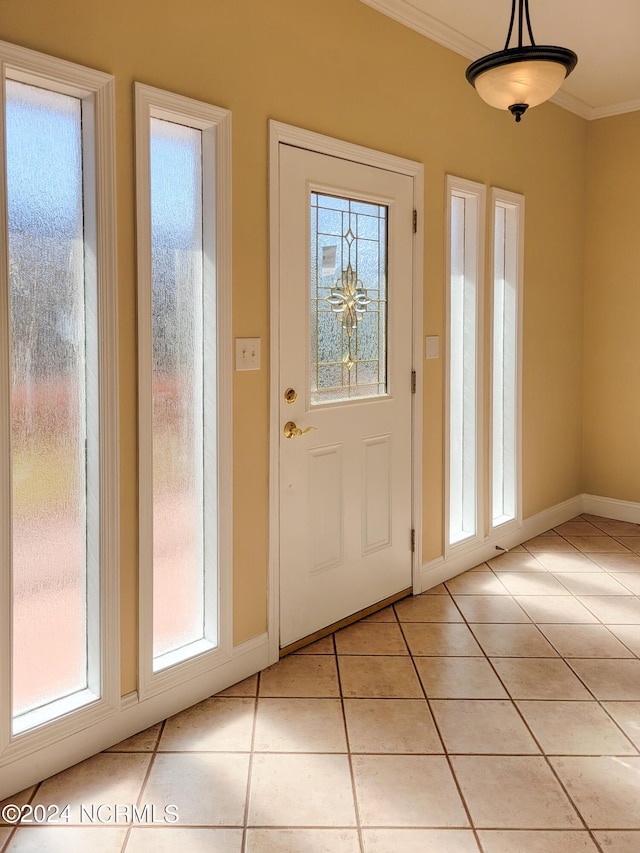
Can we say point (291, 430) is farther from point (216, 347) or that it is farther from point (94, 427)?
point (94, 427)

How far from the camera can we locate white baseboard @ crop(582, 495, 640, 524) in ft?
16.5

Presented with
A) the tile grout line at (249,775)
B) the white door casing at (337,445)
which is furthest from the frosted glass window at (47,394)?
the white door casing at (337,445)

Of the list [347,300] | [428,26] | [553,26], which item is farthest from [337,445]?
[553,26]

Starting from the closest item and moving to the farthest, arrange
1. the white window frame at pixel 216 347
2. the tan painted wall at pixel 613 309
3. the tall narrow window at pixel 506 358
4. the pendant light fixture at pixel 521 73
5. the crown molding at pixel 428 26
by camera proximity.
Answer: the pendant light fixture at pixel 521 73 → the white window frame at pixel 216 347 → the crown molding at pixel 428 26 → the tall narrow window at pixel 506 358 → the tan painted wall at pixel 613 309

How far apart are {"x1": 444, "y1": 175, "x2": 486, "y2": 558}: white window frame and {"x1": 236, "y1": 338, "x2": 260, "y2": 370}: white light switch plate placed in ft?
4.42

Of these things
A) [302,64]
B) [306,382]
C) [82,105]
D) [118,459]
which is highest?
[302,64]

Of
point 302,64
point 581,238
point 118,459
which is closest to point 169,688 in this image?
point 118,459

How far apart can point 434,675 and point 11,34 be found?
8.32 feet

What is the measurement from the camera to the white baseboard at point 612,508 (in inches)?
198

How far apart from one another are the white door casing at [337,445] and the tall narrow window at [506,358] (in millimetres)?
930

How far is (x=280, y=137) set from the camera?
8.97 ft

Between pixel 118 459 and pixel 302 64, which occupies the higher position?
pixel 302 64

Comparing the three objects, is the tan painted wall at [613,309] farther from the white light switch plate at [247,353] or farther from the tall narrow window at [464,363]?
the white light switch plate at [247,353]

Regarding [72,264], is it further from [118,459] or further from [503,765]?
[503,765]
